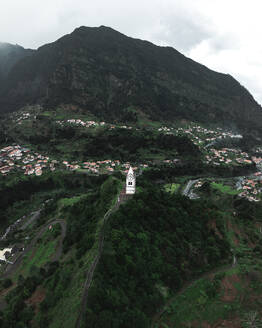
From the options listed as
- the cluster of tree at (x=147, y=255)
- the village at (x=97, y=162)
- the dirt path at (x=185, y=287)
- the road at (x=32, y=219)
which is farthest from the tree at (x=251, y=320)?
the road at (x=32, y=219)

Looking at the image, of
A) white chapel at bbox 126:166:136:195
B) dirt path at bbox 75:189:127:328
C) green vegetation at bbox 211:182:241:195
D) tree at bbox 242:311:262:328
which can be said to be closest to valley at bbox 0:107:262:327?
dirt path at bbox 75:189:127:328

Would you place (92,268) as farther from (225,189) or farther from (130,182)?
(225,189)

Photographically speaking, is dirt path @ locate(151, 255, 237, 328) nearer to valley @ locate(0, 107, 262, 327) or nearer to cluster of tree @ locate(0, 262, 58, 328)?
valley @ locate(0, 107, 262, 327)

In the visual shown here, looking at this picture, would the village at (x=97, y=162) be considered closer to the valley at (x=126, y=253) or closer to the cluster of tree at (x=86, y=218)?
the valley at (x=126, y=253)

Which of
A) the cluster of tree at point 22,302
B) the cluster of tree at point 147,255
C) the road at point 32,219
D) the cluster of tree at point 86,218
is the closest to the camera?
the cluster of tree at point 147,255

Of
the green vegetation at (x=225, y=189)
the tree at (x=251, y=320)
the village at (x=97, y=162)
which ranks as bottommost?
the tree at (x=251, y=320)

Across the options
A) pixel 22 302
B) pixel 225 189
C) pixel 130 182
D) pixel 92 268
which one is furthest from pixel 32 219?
pixel 225 189
